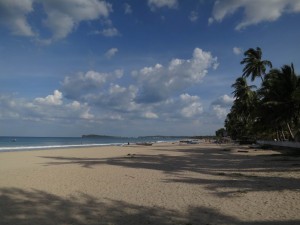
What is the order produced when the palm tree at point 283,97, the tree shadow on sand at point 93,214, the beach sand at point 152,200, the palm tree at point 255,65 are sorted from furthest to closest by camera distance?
the palm tree at point 255,65 → the palm tree at point 283,97 → the beach sand at point 152,200 → the tree shadow on sand at point 93,214

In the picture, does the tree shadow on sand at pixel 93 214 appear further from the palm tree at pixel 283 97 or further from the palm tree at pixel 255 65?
the palm tree at pixel 255 65

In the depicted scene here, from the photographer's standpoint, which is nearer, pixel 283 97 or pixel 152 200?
pixel 152 200

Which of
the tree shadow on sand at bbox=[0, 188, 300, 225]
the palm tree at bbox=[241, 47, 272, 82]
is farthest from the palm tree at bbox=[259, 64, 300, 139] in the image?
the tree shadow on sand at bbox=[0, 188, 300, 225]

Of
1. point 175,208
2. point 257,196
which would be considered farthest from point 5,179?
point 257,196

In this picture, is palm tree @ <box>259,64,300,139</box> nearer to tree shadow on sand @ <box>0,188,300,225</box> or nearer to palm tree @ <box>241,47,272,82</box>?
palm tree @ <box>241,47,272,82</box>

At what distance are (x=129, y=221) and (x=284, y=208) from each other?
386 centimetres

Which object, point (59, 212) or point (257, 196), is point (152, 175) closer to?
point (257, 196)

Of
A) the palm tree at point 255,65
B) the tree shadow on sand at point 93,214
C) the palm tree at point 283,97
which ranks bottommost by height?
the tree shadow on sand at point 93,214

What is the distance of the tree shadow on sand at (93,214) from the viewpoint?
7.34 m

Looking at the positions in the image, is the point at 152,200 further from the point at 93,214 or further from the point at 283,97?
the point at 283,97

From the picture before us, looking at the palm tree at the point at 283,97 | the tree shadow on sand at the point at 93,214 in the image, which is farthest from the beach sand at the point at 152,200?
the palm tree at the point at 283,97

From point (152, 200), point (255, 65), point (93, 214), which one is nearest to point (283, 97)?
point (255, 65)

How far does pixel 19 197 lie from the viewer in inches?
406

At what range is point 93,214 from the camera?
26.6 feet
